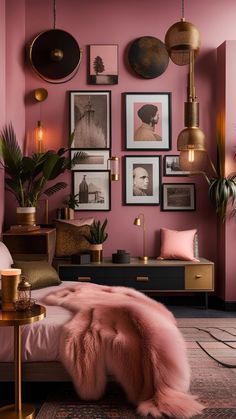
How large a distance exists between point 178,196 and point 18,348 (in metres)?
3.86

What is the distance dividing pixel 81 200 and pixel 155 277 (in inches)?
54.5

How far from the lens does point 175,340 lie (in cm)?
340

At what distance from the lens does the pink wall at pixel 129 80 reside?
644 centimetres

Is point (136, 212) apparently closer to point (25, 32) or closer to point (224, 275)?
point (224, 275)

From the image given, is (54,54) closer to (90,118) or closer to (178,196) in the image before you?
(90,118)

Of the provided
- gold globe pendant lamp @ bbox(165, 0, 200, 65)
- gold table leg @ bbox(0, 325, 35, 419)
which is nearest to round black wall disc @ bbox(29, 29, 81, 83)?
gold globe pendant lamp @ bbox(165, 0, 200, 65)

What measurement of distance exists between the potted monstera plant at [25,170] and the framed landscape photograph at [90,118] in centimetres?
40

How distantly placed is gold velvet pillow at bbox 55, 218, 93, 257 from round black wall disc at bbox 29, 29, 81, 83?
1873 mm

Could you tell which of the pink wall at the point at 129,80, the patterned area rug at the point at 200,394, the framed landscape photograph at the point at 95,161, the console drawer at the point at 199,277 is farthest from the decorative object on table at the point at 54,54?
the patterned area rug at the point at 200,394

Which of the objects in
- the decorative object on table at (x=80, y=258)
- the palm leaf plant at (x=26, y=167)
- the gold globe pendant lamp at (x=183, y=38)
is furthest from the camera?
the decorative object on table at (x=80, y=258)

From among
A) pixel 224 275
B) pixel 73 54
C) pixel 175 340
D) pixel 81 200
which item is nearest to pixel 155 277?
pixel 224 275

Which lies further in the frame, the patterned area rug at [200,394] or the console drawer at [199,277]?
the console drawer at [199,277]

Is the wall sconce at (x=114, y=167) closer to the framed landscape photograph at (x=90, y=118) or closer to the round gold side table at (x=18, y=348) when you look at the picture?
the framed landscape photograph at (x=90, y=118)

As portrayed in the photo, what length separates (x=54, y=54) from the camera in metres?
6.32
